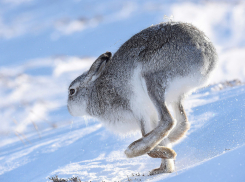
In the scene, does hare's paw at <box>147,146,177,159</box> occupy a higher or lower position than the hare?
lower

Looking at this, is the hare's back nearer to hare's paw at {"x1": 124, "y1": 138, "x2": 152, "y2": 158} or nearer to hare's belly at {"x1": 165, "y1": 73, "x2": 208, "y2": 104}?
hare's belly at {"x1": 165, "y1": 73, "x2": 208, "y2": 104}

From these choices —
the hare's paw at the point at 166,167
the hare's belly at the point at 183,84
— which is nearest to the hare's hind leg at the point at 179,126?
the hare's paw at the point at 166,167

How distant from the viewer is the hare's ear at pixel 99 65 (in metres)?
4.06

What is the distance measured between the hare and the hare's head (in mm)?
17

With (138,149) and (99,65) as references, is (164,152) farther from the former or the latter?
(99,65)

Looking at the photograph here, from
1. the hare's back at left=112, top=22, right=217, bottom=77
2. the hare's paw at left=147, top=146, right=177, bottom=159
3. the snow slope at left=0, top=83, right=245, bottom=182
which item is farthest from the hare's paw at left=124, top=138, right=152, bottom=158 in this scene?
the hare's back at left=112, top=22, right=217, bottom=77

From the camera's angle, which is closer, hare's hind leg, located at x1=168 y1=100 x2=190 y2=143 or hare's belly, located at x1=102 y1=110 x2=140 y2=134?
hare's belly, located at x1=102 y1=110 x2=140 y2=134

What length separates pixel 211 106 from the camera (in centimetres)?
689

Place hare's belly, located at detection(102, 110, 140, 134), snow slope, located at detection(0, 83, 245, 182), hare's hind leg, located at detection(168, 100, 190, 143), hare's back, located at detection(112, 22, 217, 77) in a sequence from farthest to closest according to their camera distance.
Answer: snow slope, located at detection(0, 83, 245, 182)
hare's hind leg, located at detection(168, 100, 190, 143)
hare's belly, located at detection(102, 110, 140, 134)
hare's back, located at detection(112, 22, 217, 77)

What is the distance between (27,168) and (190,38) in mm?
4438

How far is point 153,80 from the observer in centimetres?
336

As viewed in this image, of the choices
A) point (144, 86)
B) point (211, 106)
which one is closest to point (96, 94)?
point (144, 86)

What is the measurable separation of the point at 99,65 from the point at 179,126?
156 centimetres

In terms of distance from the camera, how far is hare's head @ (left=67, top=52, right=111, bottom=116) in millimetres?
4102
